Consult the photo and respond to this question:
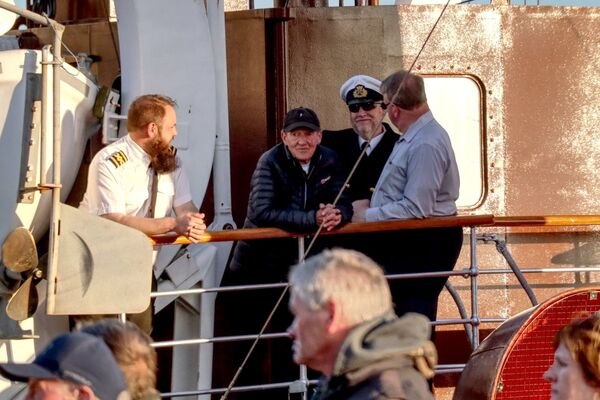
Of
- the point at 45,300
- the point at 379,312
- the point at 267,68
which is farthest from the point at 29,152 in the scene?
the point at 379,312

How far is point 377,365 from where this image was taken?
13.3ft

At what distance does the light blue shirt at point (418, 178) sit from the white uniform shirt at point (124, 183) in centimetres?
101

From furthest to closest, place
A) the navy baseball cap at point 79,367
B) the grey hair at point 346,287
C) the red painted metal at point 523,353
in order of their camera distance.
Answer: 1. the red painted metal at point 523,353
2. the grey hair at point 346,287
3. the navy baseball cap at point 79,367

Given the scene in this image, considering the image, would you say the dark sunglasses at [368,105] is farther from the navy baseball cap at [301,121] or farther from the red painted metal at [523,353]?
the red painted metal at [523,353]

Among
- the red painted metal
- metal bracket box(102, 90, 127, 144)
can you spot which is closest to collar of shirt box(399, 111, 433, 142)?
the red painted metal

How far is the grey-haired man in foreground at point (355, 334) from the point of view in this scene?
406cm

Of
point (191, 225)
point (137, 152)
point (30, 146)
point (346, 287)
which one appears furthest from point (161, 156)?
point (346, 287)

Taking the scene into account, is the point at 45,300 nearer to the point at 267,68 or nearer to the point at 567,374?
the point at 267,68

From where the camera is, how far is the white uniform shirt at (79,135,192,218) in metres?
7.58

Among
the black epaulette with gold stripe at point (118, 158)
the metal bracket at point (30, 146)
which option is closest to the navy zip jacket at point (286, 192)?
the black epaulette with gold stripe at point (118, 158)

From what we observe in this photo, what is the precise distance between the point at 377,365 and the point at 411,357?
0.13 meters

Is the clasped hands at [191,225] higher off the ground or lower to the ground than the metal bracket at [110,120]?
lower

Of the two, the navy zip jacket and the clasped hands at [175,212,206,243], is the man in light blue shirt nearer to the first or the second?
the navy zip jacket

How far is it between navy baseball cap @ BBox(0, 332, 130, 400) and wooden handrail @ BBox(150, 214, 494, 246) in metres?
3.43
